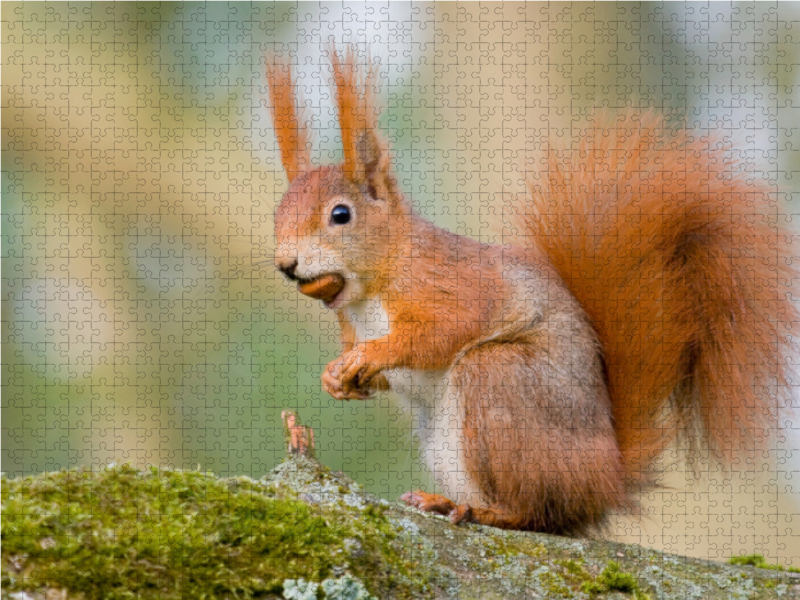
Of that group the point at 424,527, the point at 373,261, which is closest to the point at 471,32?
the point at 373,261

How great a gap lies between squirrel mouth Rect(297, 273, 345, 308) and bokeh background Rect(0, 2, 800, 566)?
0.47 metres

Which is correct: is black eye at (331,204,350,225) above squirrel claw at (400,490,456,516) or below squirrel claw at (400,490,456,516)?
above

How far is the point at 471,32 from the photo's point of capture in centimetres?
384

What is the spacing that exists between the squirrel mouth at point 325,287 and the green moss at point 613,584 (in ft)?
3.51

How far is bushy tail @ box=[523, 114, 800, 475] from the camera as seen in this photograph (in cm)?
225

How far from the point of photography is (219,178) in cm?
413

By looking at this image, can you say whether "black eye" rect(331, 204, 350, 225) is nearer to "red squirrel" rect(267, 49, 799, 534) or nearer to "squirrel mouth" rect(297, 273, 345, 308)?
"red squirrel" rect(267, 49, 799, 534)

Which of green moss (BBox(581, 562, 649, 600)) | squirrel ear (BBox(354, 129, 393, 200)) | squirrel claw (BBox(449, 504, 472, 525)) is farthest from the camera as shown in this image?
squirrel ear (BBox(354, 129, 393, 200))

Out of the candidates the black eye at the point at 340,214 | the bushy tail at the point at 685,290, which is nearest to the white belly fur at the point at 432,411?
the black eye at the point at 340,214

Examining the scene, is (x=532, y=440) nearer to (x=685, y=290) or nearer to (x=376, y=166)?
(x=685, y=290)

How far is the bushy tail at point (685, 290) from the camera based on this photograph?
2250 millimetres

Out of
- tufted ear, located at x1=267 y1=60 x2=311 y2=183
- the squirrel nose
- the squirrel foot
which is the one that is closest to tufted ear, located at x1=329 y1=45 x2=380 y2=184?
tufted ear, located at x1=267 y1=60 x2=311 y2=183

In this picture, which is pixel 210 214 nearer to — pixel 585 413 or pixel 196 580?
pixel 585 413

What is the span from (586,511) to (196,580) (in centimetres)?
126
